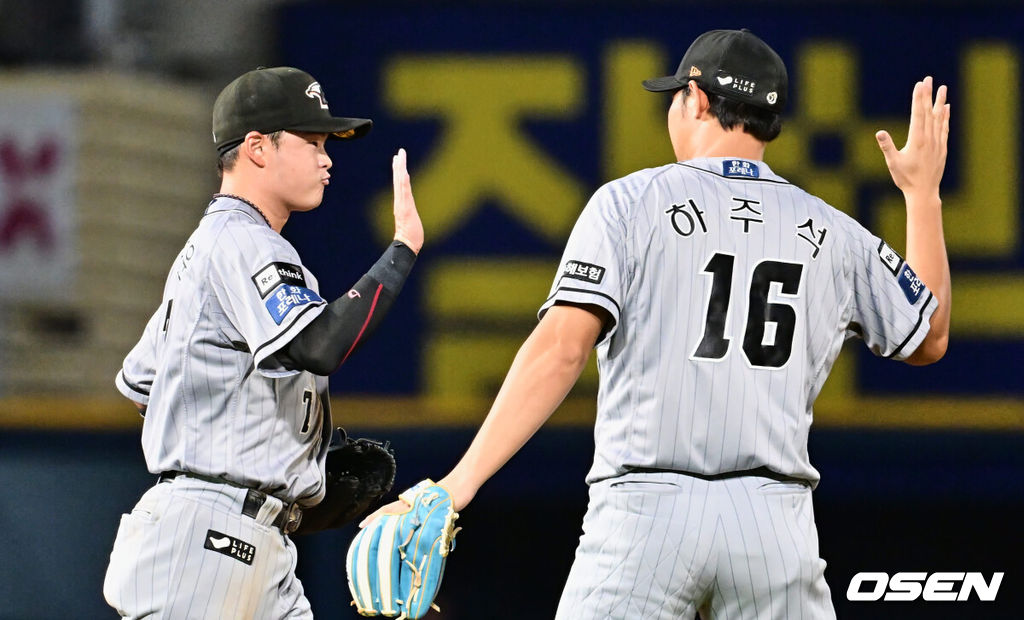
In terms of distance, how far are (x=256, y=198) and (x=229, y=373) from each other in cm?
42

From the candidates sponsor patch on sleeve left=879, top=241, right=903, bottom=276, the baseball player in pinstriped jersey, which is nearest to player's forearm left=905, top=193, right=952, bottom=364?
sponsor patch on sleeve left=879, top=241, right=903, bottom=276

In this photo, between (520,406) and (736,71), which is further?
(736,71)

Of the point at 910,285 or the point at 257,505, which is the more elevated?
the point at 910,285

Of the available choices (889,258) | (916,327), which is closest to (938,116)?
(889,258)

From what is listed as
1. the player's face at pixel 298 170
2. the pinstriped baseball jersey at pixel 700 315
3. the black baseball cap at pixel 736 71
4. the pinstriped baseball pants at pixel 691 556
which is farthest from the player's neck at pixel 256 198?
the pinstriped baseball pants at pixel 691 556

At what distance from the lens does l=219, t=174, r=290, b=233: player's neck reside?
11.2ft

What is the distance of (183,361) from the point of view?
127 inches

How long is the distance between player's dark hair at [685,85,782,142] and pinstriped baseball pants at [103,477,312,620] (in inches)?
46.7

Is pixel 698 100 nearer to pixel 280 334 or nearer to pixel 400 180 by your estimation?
pixel 400 180

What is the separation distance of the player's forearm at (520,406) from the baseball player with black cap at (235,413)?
0.49 m

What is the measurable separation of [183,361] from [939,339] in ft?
4.94

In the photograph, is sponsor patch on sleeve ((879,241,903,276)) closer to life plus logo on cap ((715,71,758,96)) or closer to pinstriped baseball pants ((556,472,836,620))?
life plus logo on cap ((715,71,758,96))

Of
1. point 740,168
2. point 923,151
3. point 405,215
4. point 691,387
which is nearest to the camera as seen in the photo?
point 691,387

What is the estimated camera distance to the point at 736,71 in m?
3.05
